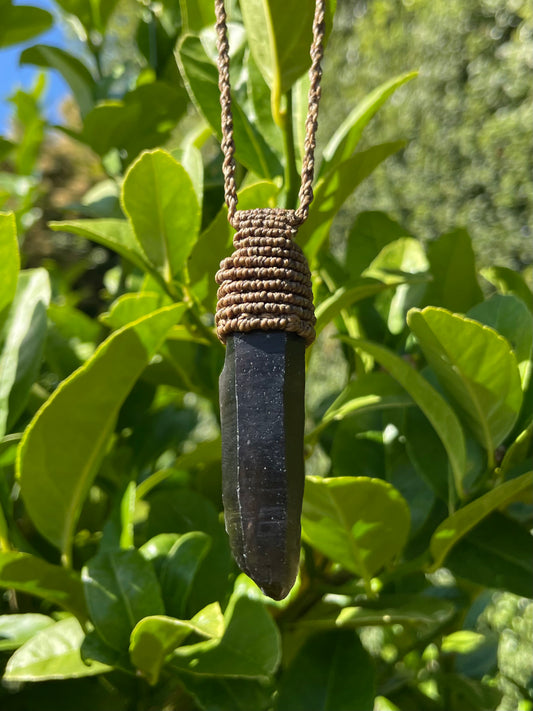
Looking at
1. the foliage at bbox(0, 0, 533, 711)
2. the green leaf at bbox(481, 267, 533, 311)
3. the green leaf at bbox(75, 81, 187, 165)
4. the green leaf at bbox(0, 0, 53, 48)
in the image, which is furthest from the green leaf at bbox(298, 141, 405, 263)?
the green leaf at bbox(0, 0, 53, 48)

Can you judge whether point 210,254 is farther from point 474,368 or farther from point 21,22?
point 21,22

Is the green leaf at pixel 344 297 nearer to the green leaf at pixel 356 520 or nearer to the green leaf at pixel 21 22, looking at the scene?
the green leaf at pixel 356 520

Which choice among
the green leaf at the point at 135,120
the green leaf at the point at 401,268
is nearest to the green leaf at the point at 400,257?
the green leaf at the point at 401,268

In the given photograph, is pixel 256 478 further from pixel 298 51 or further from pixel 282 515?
pixel 298 51

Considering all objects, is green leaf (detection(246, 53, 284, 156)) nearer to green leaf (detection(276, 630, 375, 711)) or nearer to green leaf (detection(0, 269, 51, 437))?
green leaf (detection(0, 269, 51, 437))

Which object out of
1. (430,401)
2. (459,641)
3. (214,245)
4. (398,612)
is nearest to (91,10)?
(214,245)
